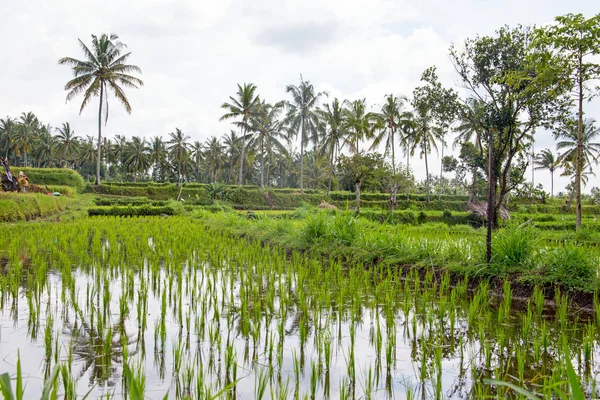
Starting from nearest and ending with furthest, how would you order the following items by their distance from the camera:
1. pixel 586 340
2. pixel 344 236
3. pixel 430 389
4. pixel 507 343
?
1. pixel 430 389
2. pixel 586 340
3. pixel 507 343
4. pixel 344 236

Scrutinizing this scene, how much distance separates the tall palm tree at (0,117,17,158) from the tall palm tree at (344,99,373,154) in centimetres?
3225

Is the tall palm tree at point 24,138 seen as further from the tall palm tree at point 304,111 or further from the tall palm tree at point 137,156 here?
the tall palm tree at point 304,111

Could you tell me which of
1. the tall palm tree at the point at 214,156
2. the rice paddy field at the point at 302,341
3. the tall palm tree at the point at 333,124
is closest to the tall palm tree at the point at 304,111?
the tall palm tree at the point at 333,124

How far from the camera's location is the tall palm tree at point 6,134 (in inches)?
1645

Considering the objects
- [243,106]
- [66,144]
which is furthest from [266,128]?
[66,144]

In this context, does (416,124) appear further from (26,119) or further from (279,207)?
(26,119)

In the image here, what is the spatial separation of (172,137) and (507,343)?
44.7 m

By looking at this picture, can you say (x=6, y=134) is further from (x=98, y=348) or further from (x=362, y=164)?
(x=98, y=348)

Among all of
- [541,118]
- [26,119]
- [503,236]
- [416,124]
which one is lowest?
[503,236]

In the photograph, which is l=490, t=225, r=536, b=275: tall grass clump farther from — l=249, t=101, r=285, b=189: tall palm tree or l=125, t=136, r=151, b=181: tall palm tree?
l=125, t=136, r=151, b=181: tall palm tree

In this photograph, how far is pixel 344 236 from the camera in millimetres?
7625

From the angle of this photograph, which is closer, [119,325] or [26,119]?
[119,325]

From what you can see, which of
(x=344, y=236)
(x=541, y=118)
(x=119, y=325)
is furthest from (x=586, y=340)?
(x=541, y=118)

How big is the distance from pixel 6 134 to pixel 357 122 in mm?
34202
